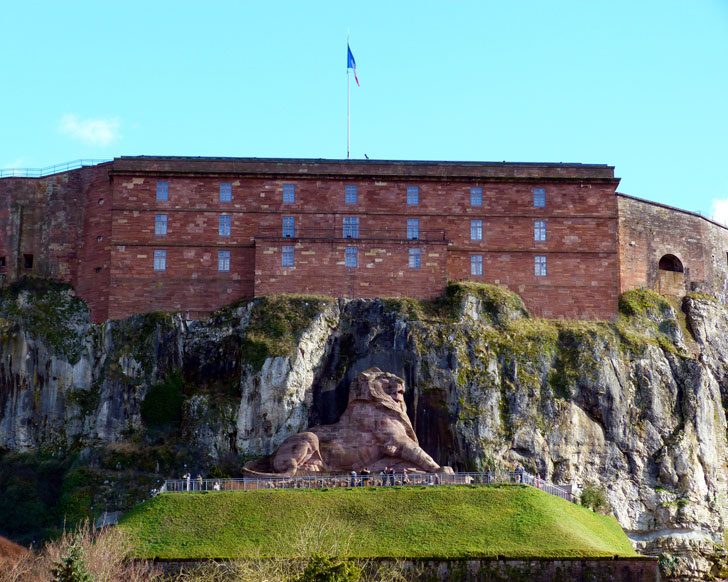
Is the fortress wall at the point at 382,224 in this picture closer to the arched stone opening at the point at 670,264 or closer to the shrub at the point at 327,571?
the arched stone opening at the point at 670,264

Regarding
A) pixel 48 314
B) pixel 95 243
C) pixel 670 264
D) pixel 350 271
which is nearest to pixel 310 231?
pixel 350 271

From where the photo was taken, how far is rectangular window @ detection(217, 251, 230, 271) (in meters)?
90.4

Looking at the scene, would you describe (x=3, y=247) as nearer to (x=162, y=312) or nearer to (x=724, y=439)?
(x=162, y=312)

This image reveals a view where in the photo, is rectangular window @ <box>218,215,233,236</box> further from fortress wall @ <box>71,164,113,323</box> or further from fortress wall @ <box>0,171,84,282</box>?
fortress wall @ <box>0,171,84,282</box>

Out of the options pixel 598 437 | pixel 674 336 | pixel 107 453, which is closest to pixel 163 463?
pixel 107 453

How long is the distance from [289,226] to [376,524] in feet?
91.5

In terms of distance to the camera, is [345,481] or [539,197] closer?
[345,481]

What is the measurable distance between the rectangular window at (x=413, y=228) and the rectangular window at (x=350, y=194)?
3.94 metres

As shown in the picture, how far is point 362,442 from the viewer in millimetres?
78562

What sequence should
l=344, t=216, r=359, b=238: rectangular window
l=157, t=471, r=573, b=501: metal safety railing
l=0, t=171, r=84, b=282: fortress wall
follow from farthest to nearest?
l=0, t=171, r=84, b=282: fortress wall → l=344, t=216, r=359, b=238: rectangular window → l=157, t=471, r=573, b=501: metal safety railing

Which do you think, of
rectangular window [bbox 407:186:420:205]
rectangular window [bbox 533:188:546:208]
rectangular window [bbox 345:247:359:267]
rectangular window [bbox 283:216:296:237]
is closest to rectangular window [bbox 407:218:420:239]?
rectangular window [bbox 407:186:420:205]

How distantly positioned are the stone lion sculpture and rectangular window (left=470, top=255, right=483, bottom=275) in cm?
1331

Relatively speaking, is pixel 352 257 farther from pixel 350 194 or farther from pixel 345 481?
pixel 345 481

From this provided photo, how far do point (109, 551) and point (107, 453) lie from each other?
65.3ft
